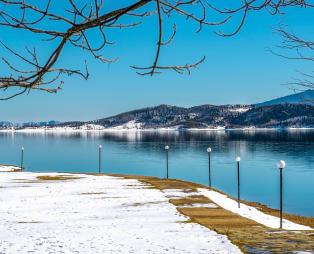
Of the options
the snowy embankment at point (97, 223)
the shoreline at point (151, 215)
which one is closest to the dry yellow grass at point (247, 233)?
the shoreline at point (151, 215)

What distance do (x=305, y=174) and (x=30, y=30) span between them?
5713 cm

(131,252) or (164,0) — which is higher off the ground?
(164,0)

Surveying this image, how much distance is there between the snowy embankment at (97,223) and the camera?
11500mm

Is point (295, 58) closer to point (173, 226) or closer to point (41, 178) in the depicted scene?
point (173, 226)

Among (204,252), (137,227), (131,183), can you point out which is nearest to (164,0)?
(204,252)

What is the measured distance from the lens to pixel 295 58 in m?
7.59

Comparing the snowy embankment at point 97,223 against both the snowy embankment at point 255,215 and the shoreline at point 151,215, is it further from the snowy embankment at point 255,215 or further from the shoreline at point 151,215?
the snowy embankment at point 255,215

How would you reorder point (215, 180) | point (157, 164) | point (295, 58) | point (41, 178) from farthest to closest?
point (157, 164) < point (215, 180) < point (41, 178) < point (295, 58)

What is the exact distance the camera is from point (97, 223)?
1490 cm

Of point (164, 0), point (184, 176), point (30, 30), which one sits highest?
point (164, 0)

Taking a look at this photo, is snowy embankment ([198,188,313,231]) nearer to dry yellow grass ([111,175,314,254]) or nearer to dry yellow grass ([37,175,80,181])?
dry yellow grass ([111,175,314,254])

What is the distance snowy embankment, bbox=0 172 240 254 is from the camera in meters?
11.5

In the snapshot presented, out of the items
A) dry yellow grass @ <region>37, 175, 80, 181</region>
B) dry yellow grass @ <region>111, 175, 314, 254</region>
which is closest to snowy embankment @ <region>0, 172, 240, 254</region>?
dry yellow grass @ <region>111, 175, 314, 254</region>

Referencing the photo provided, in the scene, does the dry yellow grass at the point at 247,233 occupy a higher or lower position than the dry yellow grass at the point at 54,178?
higher
